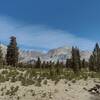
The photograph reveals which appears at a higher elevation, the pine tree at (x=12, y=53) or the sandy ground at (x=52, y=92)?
the pine tree at (x=12, y=53)

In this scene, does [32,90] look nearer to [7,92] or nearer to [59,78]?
[7,92]

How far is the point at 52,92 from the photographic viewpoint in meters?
23.5

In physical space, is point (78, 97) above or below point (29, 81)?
below

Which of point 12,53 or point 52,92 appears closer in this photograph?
point 52,92

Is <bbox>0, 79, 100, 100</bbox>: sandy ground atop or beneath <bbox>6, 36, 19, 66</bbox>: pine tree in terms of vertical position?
beneath

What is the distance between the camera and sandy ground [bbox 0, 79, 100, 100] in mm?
22484

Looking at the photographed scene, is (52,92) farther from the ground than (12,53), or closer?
closer

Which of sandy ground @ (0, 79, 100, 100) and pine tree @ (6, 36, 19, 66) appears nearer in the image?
sandy ground @ (0, 79, 100, 100)

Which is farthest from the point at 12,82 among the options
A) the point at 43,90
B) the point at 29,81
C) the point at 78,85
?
the point at 78,85

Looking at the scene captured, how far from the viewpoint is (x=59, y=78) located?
28.2m

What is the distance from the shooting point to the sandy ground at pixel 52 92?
22.5 meters

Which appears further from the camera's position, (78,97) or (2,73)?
(2,73)

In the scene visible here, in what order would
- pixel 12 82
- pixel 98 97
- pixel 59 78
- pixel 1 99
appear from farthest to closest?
pixel 59 78 < pixel 12 82 < pixel 98 97 < pixel 1 99

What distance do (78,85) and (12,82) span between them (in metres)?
7.35
